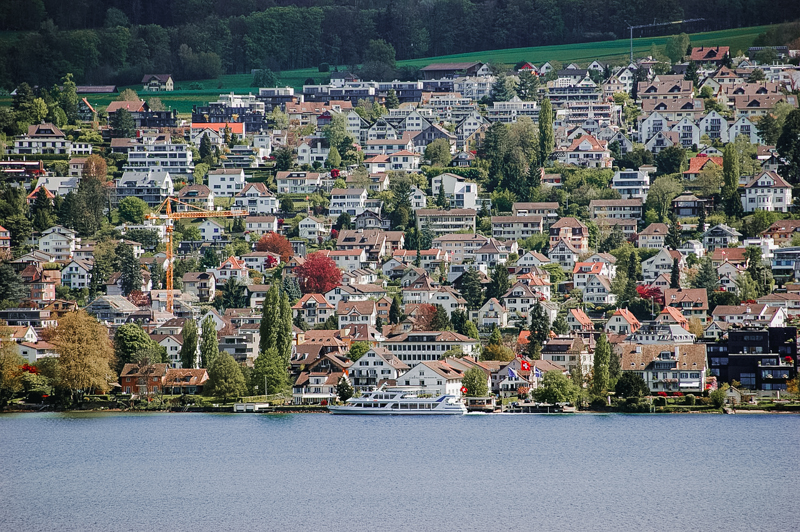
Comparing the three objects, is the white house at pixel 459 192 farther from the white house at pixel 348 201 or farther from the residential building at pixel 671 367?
the residential building at pixel 671 367

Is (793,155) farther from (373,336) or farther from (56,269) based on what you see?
(56,269)

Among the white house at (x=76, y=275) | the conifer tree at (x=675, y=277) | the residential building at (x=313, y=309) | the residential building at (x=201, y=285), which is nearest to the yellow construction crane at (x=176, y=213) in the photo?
the residential building at (x=201, y=285)

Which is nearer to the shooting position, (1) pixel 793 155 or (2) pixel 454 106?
(1) pixel 793 155

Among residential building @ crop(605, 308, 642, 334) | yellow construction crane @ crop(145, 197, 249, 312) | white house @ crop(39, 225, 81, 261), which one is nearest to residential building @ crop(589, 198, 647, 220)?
residential building @ crop(605, 308, 642, 334)

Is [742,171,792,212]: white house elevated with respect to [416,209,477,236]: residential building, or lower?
elevated

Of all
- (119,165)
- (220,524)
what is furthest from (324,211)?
(220,524)

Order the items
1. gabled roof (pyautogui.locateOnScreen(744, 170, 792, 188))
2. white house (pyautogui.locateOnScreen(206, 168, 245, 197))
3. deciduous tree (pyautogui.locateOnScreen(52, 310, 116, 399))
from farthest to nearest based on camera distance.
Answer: white house (pyautogui.locateOnScreen(206, 168, 245, 197)) → gabled roof (pyautogui.locateOnScreen(744, 170, 792, 188)) → deciduous tree (pyautogui.locateOnScreen(52, 310, 116, 399))

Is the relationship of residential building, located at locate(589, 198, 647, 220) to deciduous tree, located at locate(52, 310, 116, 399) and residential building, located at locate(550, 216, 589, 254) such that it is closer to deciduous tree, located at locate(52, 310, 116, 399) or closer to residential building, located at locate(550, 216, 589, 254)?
residential building, located at locate(550, 216, 589, 254)

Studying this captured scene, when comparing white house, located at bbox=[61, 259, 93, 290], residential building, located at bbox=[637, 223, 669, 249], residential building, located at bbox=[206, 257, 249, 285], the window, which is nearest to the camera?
the window
